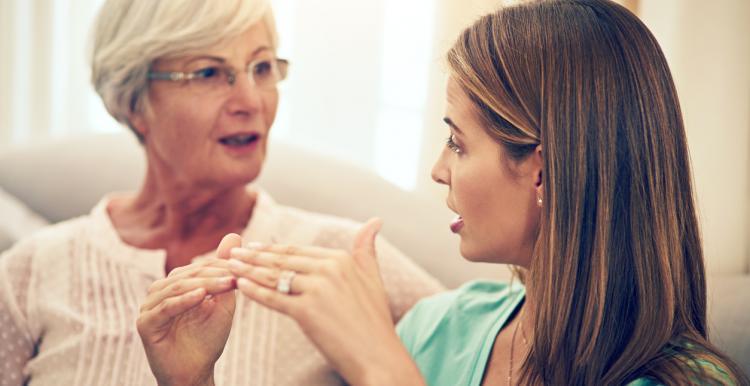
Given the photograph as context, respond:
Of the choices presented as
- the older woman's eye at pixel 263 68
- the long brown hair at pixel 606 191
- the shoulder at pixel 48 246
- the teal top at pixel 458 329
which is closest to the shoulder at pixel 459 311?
the teal top at pixel 458 329

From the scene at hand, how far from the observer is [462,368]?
1.07 m

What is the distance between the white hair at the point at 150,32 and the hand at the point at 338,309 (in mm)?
560

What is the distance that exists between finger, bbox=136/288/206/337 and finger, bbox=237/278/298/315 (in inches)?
3.2

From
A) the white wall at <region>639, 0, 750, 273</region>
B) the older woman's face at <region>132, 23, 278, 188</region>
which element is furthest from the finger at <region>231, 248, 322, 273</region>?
the white wall at <region>639, 0, 750, 273</region>

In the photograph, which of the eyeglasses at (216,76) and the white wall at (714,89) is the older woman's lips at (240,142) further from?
the white wall at (714,89)

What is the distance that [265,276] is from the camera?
0.80 metres

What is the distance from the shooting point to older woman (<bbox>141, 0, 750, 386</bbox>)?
793mm

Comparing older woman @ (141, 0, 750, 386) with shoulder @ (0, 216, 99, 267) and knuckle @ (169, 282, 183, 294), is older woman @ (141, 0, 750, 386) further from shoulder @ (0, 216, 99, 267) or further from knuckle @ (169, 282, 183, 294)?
shoulder @ (0, 216, 99, 267)

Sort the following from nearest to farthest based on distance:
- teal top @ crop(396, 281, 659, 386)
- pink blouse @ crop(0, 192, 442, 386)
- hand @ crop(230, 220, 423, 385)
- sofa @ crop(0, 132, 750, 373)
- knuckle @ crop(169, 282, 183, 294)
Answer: hand @ crop(230, 220, 423, 385) < knuckle @ crop(169, 282, 183, 294) < teal top @ crop(396, 281, 659, 386) < pink blouse @ crop(0, 192, 442, 386) < sofa @ crop(0, 132, 750, 373)

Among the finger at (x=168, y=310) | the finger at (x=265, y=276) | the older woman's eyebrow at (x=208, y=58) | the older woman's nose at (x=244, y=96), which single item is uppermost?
the older woman's eyebrow at (x=208, y=58)

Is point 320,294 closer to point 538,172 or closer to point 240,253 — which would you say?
point 240,253

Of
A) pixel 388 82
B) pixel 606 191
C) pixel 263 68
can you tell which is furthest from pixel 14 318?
pixel 388 82

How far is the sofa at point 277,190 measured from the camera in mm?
1485

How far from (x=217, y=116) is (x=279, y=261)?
56 cm
